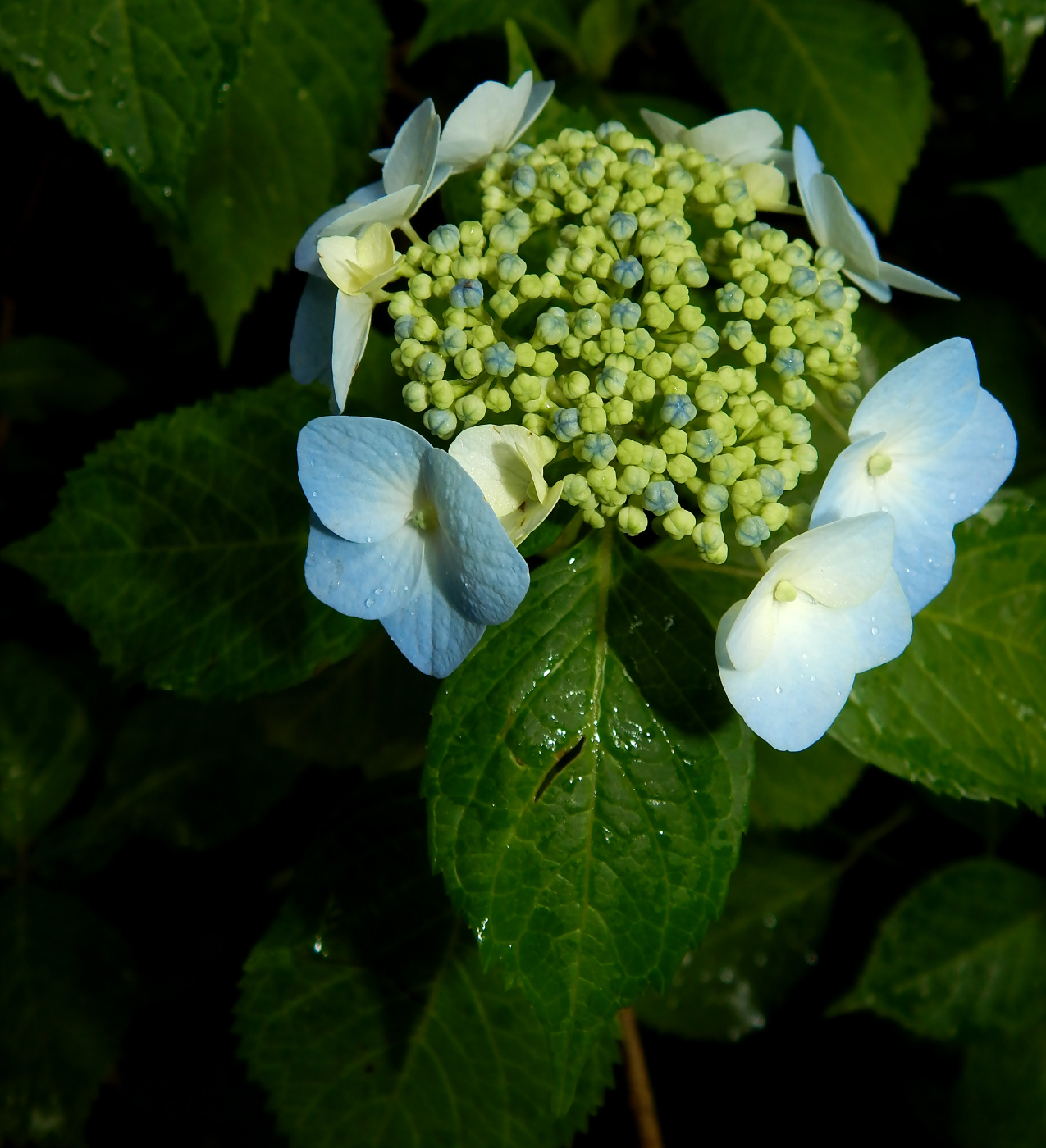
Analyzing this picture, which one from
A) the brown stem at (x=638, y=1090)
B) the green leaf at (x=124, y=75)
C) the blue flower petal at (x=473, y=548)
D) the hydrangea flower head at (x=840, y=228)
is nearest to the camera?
the blue flower petal at (x=473, y=548)

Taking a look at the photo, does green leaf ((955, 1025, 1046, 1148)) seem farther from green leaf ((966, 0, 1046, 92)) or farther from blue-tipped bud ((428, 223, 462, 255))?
blue-tipped bud ((428, 223, 462, 255))

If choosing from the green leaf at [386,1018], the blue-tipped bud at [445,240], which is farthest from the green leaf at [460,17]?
the green leaf at [386,1018]

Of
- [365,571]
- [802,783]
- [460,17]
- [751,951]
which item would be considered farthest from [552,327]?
[751,951]

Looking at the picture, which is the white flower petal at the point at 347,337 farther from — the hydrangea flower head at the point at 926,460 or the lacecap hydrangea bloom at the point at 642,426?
the hydrangea flower head at the point at 926,460

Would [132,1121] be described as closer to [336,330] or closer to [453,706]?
[453,706]

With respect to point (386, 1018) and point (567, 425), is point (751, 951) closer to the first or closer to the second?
point (386, 1018)
